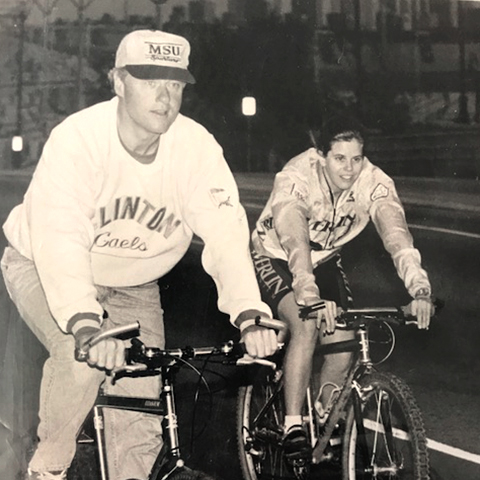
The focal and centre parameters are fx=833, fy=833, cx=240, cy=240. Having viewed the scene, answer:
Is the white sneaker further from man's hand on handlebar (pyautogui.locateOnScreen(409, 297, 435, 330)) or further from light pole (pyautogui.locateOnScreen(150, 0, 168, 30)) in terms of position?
light pole (pyautogui.locateOnScreen(150, 0, 168, 30))

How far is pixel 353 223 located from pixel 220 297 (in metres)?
0.75

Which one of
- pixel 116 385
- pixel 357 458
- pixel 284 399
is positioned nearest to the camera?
pixel 116 385

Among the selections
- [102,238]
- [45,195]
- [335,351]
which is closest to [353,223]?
[335,351]

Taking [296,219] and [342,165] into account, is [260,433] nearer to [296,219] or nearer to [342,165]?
[296,219]

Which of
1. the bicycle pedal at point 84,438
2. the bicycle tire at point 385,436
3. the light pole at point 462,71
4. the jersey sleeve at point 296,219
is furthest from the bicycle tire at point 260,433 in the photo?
the light pole at point 462,71

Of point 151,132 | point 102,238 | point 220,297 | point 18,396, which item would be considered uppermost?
point 151,132

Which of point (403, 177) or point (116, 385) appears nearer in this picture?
point (116, 385)

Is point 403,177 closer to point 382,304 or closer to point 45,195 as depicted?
point 382,304

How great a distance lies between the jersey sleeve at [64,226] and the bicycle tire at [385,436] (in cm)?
115

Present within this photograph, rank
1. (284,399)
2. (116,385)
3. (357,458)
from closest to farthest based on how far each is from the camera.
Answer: (116,385), (357,458), (284,399)

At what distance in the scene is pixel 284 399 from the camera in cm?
358

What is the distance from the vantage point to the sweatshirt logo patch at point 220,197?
334cm

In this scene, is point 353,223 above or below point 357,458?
above

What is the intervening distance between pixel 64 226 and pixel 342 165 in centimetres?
127
